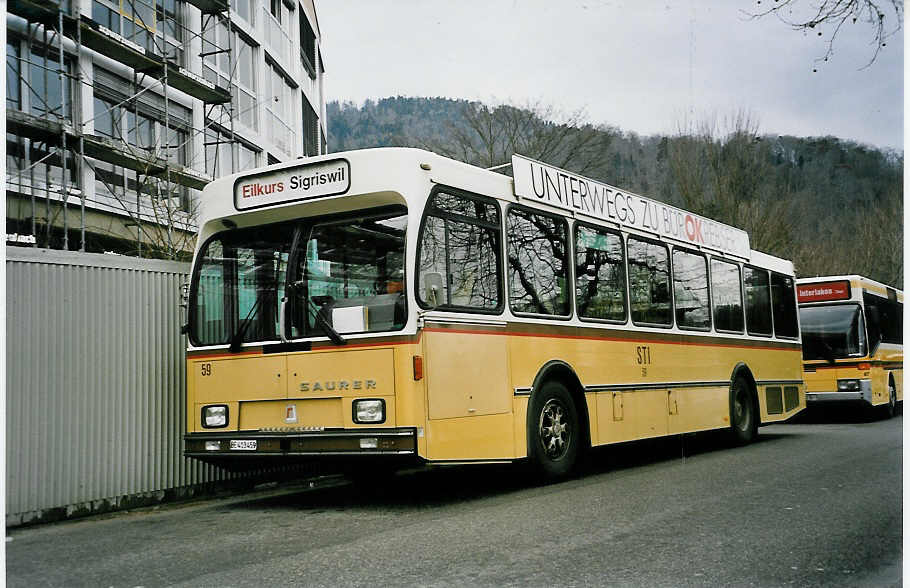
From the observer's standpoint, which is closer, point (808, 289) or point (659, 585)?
point (659, 585)

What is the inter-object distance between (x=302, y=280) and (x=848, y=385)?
11.9m

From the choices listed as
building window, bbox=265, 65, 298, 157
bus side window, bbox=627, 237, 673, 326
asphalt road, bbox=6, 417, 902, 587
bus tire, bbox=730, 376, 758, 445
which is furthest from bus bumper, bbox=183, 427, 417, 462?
bus tire, bbox=730, 376, 758, 445

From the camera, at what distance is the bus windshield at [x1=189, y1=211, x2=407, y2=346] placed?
815 centimetres

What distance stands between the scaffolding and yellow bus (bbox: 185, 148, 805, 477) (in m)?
2.91

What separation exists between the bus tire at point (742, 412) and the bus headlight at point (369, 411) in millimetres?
7221

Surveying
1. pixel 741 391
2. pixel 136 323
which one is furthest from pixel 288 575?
pixel 741 391

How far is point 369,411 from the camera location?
26.2 feet

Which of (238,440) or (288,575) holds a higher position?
(238,440)

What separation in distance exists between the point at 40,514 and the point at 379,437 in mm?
2848

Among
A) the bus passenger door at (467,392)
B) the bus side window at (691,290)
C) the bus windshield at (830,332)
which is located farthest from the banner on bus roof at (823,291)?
the bus passenger door at (467,392)

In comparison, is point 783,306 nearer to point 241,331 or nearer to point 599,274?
point 599,274

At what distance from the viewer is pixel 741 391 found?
14219mm

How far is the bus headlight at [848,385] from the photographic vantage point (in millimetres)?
Answer: 16770

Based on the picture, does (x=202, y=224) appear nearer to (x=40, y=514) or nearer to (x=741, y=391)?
(x=40, y=514)
